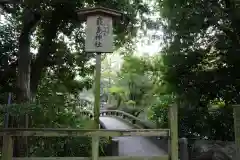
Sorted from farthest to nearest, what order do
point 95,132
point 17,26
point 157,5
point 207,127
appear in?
1. point 157,5
2. point 17,26
3. point 207,127
4. point 95,132

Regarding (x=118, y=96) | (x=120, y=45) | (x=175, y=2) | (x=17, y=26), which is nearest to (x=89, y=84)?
(x=120, y=45)

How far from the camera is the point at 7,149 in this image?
416 centimetres

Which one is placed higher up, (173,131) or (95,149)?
(173,131)

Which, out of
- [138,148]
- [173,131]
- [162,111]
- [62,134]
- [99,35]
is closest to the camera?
[62,134]

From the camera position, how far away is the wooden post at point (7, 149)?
4.12m

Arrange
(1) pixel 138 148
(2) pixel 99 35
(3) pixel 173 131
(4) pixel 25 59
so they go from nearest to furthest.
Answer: (3) pixel 173 131 < (2) pixel 99 35 < (4) pixel 25 59 < (1) pixel 138 148

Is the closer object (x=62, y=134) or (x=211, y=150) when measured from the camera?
(x=62, y=134)

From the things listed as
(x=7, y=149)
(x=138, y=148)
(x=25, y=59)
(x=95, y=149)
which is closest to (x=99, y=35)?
(x=95, y=149)

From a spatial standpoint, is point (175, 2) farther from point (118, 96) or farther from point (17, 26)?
point (118, 96)

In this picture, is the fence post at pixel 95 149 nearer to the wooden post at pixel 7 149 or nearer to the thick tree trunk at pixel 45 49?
the wooden post at pixel 7 149

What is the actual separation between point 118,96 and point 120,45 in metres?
9.22

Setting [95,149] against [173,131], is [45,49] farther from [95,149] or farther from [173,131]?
[173,131]

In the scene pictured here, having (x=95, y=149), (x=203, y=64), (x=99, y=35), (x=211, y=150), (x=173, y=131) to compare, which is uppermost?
(x=99, y=35)

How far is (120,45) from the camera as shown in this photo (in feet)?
31.5
